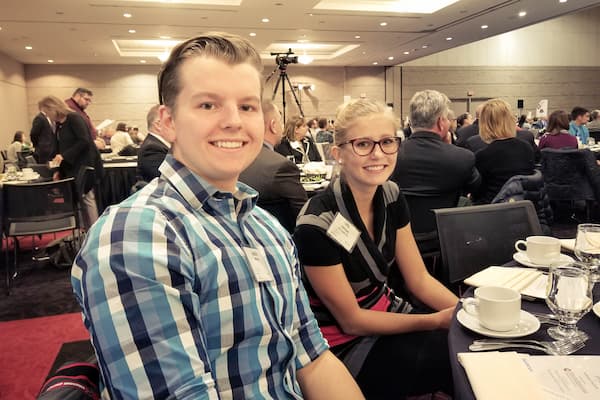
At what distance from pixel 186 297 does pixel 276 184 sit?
6.53 feet

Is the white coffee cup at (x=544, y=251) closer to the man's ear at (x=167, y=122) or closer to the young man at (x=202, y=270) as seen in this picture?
the young man at (x=202, y=270)

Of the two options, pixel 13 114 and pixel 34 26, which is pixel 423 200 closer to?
pixel 34 26

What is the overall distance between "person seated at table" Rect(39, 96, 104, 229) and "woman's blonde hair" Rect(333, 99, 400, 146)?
3775 millimetres

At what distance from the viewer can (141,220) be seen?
0.77 metres

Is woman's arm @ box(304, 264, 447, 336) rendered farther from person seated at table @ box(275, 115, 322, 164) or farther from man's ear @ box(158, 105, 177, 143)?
person seated at table @ box(275, 115, 322, 164)

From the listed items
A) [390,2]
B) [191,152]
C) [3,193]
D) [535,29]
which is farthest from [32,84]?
→ [535,29]

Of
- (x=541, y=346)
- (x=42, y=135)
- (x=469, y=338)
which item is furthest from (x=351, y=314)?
(x=42, y=135)

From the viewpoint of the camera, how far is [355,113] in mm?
1684

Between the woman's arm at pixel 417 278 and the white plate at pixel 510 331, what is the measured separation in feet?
2.13

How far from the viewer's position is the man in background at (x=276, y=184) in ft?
8.93

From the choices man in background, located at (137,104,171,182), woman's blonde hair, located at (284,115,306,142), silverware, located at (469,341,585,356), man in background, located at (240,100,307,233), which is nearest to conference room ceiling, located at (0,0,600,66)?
woman's blonde hair, located at (284,115,306,142)

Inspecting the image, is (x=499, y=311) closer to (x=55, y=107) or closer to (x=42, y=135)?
(x=55, y=107)

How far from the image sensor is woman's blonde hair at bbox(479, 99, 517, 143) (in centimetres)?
353

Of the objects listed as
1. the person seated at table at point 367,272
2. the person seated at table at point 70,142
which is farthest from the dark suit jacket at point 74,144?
the person seated at table at point 367,272
